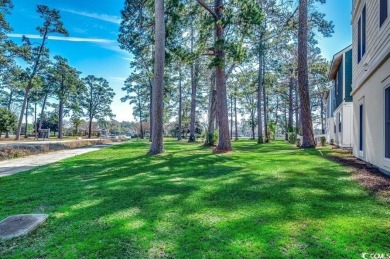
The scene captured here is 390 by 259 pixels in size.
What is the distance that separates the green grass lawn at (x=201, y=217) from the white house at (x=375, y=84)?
4.58ft

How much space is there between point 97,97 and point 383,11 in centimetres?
4654

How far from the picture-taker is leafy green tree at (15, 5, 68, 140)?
26250 mm

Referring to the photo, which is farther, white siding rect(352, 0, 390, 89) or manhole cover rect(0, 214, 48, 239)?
white siding rect(352, 0, 390, 89)

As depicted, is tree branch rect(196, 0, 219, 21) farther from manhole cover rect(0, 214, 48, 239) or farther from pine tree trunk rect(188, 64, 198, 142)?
pine tree trunk rect(188, 64, 198, 142)

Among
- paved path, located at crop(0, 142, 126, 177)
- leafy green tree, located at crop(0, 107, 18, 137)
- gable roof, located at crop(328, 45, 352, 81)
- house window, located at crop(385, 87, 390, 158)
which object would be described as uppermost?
gable roof, located at crop(328, 45, 352, 81)

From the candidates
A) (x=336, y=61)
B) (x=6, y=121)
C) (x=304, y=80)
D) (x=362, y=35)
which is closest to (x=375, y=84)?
(x=362, y=35)

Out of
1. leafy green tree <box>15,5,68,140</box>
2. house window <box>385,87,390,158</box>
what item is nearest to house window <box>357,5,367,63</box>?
house window <box>385,87,390,158</box>

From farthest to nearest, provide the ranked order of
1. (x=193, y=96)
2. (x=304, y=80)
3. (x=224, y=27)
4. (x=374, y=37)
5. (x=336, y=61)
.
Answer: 1. (x=193, y=96)
2. (x=336, y=61)
3. (x=304, y=80)
4. (x=224, y=27)
5. (x=374, y=37)

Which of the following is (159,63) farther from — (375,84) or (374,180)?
(374,180)

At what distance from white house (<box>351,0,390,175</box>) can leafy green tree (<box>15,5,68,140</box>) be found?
26.4 metres

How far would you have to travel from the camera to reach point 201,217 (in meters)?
3.48

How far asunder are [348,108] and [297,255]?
14.9 meters

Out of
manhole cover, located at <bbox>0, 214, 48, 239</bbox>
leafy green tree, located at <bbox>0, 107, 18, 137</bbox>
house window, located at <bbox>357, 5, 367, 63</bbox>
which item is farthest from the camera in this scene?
leafy green tree, located at <bbox>0, 107, 18, 137</bbox>

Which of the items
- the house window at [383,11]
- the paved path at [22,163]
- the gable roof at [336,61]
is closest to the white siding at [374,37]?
the house window at [383,11]
